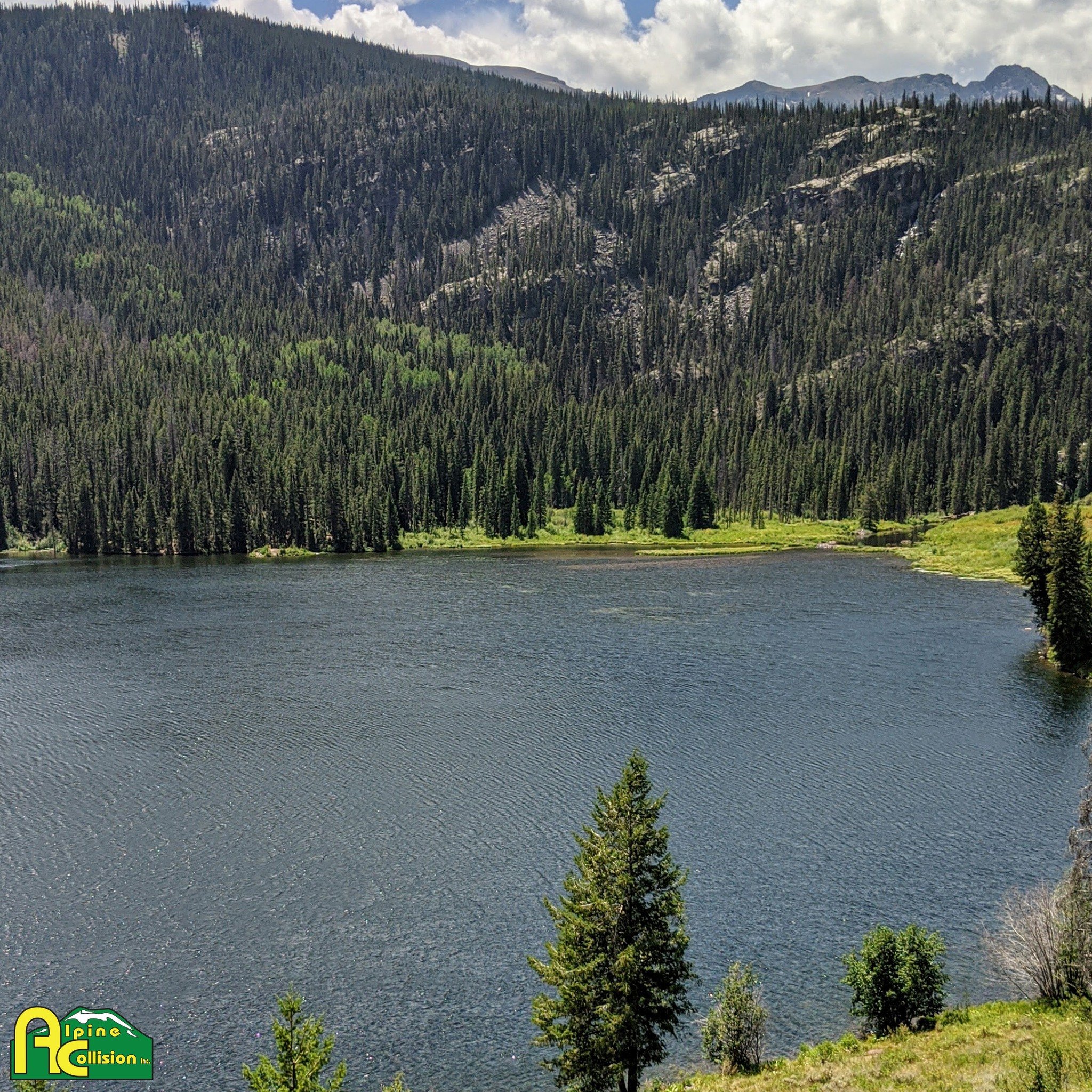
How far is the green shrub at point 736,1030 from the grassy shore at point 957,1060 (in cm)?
70

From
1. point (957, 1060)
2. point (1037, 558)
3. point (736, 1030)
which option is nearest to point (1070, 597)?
point (1037, 558)

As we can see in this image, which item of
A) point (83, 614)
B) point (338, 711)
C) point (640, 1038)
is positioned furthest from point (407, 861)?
point (83, 614)

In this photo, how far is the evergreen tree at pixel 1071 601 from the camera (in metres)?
86.4

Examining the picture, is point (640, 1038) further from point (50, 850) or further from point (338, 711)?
point (338, 711)

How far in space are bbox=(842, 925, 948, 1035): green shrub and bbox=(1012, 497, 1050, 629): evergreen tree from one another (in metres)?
66.4

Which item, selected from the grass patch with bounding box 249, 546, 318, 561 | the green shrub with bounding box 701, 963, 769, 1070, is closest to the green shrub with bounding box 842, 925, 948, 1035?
the green shrub with bounding box 701, 963, 769, 1070

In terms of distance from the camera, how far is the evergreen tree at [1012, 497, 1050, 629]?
94.9 meters

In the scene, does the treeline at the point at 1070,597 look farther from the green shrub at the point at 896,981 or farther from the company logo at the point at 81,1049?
the company logo at the point at 81,1049

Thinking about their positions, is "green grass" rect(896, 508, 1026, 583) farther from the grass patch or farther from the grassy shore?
the grassy shore

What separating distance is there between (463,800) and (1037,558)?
2555 inches

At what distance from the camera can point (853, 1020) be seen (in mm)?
37125

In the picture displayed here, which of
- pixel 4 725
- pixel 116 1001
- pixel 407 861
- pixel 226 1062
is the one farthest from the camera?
pixel 4 725

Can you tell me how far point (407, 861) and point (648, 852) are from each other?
23.5 metres

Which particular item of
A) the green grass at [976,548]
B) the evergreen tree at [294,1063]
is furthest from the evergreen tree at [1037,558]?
the evergreen tree at [294,1063]
